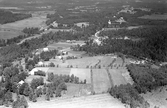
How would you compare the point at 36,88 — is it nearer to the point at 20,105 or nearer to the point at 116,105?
the point at 20,105

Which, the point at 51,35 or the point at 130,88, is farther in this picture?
the point at 51,35

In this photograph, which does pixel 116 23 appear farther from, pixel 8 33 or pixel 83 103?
pixel 83 103

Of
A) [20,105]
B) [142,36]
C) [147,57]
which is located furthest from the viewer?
[142,36]

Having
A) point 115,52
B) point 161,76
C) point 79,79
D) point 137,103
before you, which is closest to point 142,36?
point 115,52

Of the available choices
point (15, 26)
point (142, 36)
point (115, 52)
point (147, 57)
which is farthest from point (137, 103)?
point (15, 26)

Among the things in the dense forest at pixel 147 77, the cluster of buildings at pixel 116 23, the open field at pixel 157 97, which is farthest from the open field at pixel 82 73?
the cluster of buildings at pixel 116 23

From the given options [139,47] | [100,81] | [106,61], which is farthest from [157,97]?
[139,47]

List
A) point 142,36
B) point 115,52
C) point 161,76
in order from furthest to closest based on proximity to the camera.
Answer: point 142,36, point 115,52, point 161,76
